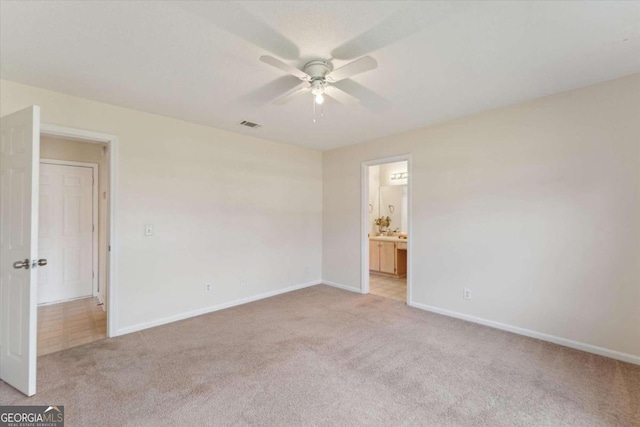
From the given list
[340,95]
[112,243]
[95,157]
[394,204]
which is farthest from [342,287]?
[95,157]

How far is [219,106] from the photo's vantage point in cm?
313

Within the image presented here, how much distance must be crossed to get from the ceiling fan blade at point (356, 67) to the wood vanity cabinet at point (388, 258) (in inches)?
172

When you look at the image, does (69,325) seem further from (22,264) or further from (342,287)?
(342,287)

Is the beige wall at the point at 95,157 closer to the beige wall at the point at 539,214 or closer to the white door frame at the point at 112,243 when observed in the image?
→ the white door frame at the point at 112,243

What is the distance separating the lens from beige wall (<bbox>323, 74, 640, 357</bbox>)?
2547mm

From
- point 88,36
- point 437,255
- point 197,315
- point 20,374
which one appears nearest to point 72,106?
point 88,36

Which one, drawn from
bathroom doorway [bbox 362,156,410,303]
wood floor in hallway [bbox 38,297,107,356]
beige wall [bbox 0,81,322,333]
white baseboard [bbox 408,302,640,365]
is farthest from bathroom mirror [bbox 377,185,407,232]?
wood floor in hallway [bbox 38,297,107,356]

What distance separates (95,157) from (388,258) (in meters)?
5.54

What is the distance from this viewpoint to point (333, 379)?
2285mm

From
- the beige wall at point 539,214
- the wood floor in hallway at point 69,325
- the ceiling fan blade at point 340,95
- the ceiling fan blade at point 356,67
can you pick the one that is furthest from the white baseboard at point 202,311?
the ceiling fan blade at point 356,67

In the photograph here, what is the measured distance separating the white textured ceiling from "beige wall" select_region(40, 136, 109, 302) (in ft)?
6.72

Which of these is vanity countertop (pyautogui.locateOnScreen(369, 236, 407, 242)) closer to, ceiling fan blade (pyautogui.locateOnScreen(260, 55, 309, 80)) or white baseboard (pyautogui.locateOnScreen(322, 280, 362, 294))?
white baseboard (pyautogui.locateOnScreen(322, 280, 362, 294))

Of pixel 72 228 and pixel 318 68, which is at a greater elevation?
pixel 318 68

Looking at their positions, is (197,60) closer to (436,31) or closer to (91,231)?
(436,31)
